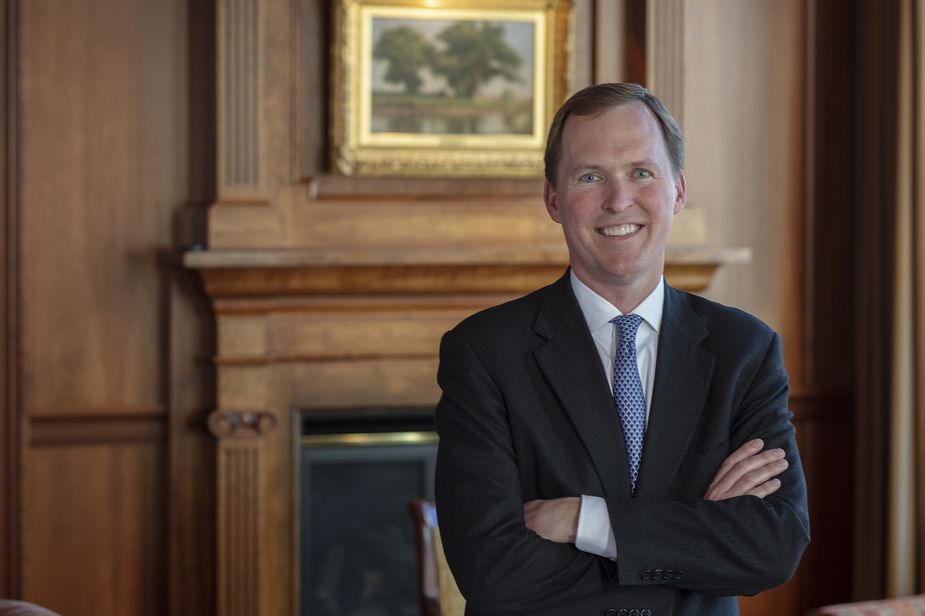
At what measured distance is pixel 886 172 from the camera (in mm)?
4066

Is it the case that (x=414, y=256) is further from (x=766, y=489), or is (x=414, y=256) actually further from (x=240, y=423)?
(x=766, y=489)

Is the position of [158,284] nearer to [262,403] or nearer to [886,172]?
[262,403]

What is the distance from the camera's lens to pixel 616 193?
1.73 m

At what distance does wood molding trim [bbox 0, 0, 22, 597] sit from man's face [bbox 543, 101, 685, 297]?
2548 mm

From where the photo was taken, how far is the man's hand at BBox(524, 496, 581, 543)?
1689 millimetres

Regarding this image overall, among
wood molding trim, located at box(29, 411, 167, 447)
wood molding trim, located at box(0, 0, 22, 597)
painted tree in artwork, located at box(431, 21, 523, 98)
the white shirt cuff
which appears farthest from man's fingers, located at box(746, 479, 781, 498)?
wood molding trim, located at box(0, 0, 22, 597)

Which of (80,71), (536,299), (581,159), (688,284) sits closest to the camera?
(581,159)

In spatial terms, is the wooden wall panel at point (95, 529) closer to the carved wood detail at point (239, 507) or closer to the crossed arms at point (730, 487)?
the carved wood detail at point (239, 507)

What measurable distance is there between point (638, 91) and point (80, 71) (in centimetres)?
255

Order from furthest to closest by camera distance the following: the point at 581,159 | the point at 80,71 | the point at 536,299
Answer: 1. the point at 80,71
2. the point at 536,299
3. the point at 581,159

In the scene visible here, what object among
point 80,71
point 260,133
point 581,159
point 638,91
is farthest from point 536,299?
point 80,71

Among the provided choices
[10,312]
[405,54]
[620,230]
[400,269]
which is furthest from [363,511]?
[620,230]

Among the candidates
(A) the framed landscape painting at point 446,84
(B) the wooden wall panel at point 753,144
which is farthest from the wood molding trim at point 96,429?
(B) the wooden wall panel at point 753,144

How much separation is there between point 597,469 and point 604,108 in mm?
536
